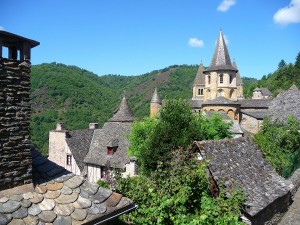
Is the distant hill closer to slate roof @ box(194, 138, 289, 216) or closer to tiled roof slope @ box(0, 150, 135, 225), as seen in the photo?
slate roof @ box(194, 138, 289, 216)

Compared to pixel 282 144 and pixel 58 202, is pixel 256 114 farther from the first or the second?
pixel 58 202

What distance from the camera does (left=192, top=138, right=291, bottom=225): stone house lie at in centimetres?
1087

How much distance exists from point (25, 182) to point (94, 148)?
21531 millimetres

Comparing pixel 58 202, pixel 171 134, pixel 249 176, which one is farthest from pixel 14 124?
pixel 171 134

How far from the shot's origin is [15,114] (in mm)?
5234

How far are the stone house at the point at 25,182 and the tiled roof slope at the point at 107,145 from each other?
17293mm

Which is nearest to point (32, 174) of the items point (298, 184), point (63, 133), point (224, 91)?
point (298, 184)

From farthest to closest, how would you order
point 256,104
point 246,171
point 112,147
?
point 256,104
point 112,147
point 246,171

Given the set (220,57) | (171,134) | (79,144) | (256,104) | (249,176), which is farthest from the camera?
(256,104)

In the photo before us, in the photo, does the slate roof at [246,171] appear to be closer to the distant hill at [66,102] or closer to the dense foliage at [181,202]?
the dense foliage at [181,202]

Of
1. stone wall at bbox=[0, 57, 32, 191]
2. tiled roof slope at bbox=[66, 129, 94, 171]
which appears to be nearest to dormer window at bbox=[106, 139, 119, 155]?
tiled roof slope at bbox=[66, 129, 94, 171]

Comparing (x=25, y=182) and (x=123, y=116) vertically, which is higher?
(x=123, y=116)

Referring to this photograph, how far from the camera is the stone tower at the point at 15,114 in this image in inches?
199

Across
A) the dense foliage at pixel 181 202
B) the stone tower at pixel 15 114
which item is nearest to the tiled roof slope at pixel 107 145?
the dense foliage at pixel 181 202
